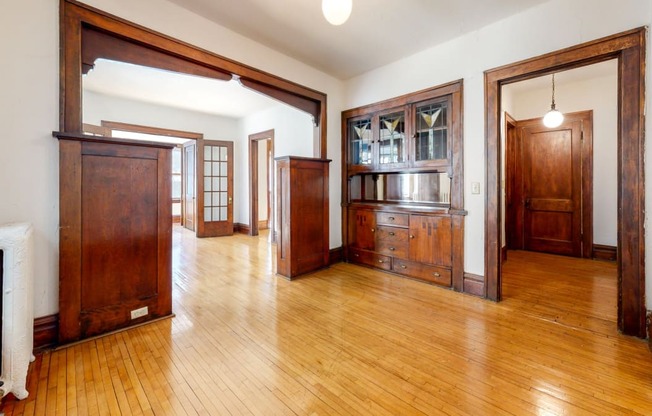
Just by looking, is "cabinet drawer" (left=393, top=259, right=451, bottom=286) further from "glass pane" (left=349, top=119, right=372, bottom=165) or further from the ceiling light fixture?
the ceiling light fixture

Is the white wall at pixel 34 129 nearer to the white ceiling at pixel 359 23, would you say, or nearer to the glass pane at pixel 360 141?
the white ceiling at pixel 359 23

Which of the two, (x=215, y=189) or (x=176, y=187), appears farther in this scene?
(x=176, y=187)

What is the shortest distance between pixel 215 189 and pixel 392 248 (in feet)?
16.4

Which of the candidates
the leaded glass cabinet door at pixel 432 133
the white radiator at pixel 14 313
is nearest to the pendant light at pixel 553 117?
the leaded glass cabinet door at pixel 432 133

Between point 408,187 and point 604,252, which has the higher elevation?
point 408,187

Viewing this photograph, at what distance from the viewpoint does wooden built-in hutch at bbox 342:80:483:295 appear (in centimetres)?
352

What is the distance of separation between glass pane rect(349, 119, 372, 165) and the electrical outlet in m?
3.38

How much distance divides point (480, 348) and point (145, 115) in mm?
7061

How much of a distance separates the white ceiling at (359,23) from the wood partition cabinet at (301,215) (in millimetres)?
1463

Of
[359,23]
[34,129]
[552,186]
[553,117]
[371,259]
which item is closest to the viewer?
[34,129]

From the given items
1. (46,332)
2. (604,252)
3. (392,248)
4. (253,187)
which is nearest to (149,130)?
(253,187)

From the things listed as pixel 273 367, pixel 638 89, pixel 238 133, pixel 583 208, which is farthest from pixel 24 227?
pixel 583 208

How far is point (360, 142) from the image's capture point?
4660mm

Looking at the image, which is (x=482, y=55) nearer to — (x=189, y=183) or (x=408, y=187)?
(x=408, y=187)
